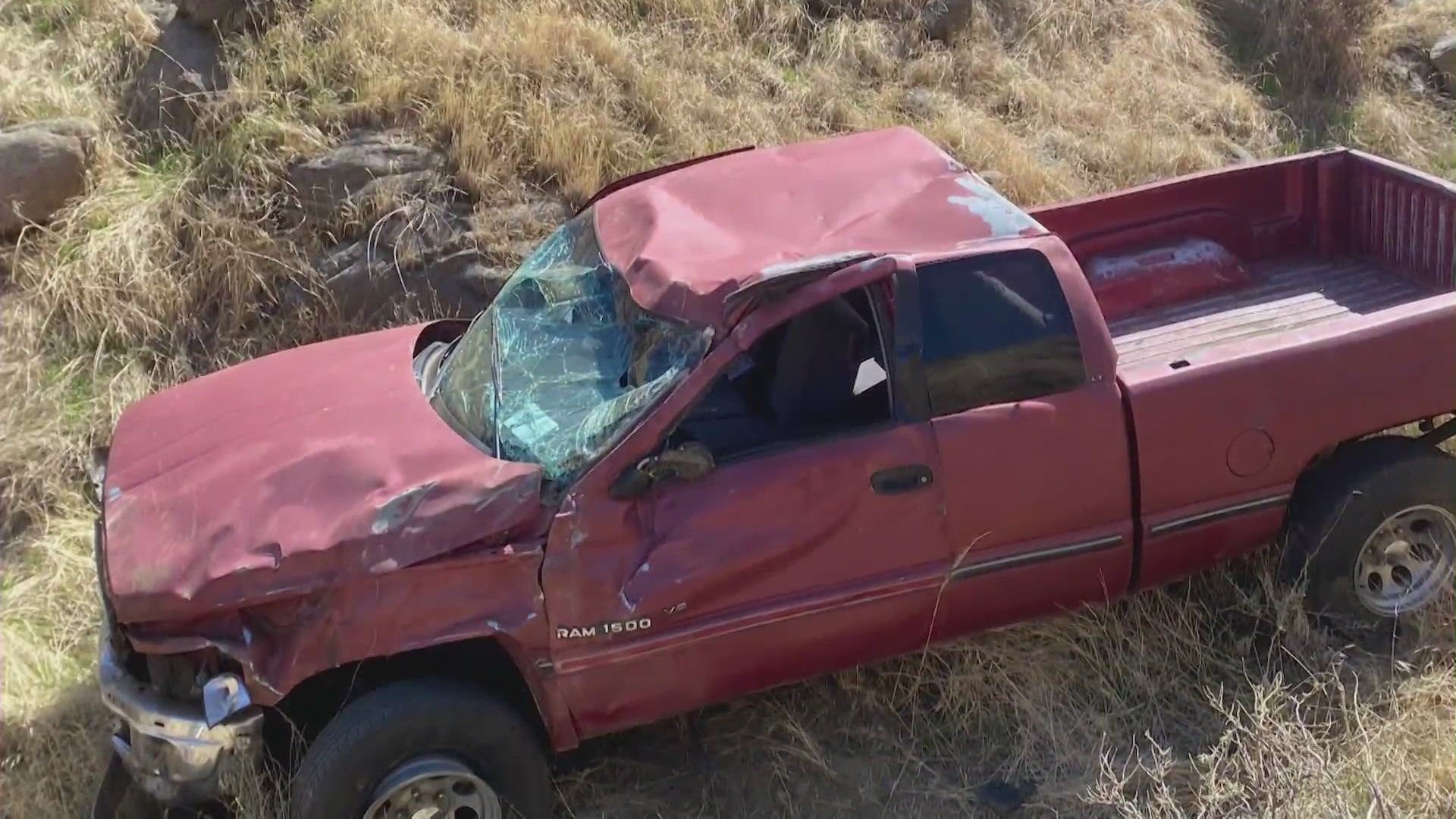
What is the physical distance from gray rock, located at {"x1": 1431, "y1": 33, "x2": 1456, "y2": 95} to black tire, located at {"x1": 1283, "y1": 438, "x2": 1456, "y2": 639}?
6.59 meters

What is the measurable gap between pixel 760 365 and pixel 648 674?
99cm

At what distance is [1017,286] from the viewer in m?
3.93

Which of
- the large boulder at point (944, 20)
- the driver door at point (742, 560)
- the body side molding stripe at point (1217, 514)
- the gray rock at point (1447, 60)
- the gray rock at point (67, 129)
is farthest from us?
the gray rock at point (1447, 60)

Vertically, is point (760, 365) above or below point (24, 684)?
above

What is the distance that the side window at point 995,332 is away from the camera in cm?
385

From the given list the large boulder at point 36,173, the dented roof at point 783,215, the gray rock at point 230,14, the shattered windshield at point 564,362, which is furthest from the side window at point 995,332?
the gray rock at point 230,14

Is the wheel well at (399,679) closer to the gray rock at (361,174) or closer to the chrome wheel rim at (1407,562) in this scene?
the chrome wheel rim at (1407,562)

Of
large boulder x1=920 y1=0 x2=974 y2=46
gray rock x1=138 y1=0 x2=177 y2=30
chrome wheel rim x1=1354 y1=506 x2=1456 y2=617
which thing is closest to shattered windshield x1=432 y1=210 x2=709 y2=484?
chrome wheel rim x1=1354 y1=506 x2=1456 y2=617

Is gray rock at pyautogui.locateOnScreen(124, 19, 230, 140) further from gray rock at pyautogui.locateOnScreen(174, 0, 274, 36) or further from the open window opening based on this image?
the open window opening

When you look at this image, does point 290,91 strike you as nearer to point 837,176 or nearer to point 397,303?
point 397,303

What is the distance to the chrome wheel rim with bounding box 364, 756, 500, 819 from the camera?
11.6ft

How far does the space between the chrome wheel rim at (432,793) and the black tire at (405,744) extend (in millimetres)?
27

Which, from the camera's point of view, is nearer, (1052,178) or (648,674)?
(648,674)

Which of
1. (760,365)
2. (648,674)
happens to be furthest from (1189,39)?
(648,674)
